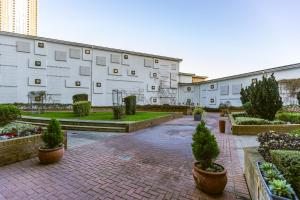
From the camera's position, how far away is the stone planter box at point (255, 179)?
2327 mm

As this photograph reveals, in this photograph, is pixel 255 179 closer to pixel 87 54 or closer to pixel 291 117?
pixel 291 117

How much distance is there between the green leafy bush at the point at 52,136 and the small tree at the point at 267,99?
442 inches

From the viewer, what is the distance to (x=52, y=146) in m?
5.31

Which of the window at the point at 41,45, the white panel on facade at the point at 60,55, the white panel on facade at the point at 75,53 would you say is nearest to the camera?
the window at the point at 41,45

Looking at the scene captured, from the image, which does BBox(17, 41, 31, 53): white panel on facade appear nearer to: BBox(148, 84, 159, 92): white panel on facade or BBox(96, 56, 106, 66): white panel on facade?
BBox(96, 56, 106, 66): white panel on facade

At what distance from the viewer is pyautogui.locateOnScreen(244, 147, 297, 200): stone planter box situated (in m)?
2.33

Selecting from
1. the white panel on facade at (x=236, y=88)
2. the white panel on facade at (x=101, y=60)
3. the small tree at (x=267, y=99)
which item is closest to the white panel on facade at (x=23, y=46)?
the white panel on facade at (x=101, y=60)

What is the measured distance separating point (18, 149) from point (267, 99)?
41.7ft

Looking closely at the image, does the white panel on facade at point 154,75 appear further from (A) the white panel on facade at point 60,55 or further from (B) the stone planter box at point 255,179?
(B) the stone planter box at point 255,179

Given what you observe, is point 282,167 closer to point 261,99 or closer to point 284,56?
point 261,99

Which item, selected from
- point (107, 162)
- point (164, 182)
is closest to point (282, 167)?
point (164, 182)

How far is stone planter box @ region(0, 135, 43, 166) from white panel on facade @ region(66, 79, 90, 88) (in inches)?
720

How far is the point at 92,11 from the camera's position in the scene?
552 inches

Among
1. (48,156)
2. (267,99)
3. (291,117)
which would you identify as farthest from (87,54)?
(291,117)
